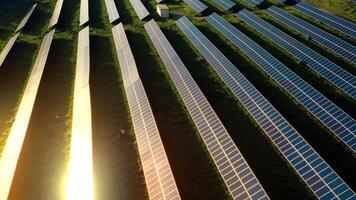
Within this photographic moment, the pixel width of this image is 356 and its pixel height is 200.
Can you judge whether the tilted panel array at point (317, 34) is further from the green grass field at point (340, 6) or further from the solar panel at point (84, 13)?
the solar panel at point (84, 13)

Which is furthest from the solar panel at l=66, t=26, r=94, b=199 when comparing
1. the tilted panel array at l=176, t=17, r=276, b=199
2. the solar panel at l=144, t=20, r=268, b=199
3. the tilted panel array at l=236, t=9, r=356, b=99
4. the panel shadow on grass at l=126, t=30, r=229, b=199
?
the tilted panel array at l=236, t=9, r=356, b=99

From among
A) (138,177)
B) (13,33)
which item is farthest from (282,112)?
(13,33)

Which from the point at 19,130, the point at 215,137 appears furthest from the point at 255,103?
the point at 19,130

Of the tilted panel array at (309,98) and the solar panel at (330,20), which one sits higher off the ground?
the tilted panel array at (309,98)

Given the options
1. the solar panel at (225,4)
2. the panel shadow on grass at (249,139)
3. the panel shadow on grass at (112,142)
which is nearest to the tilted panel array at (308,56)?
the solar panel at (225,4)

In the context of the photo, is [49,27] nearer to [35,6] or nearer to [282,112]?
[35,6]
